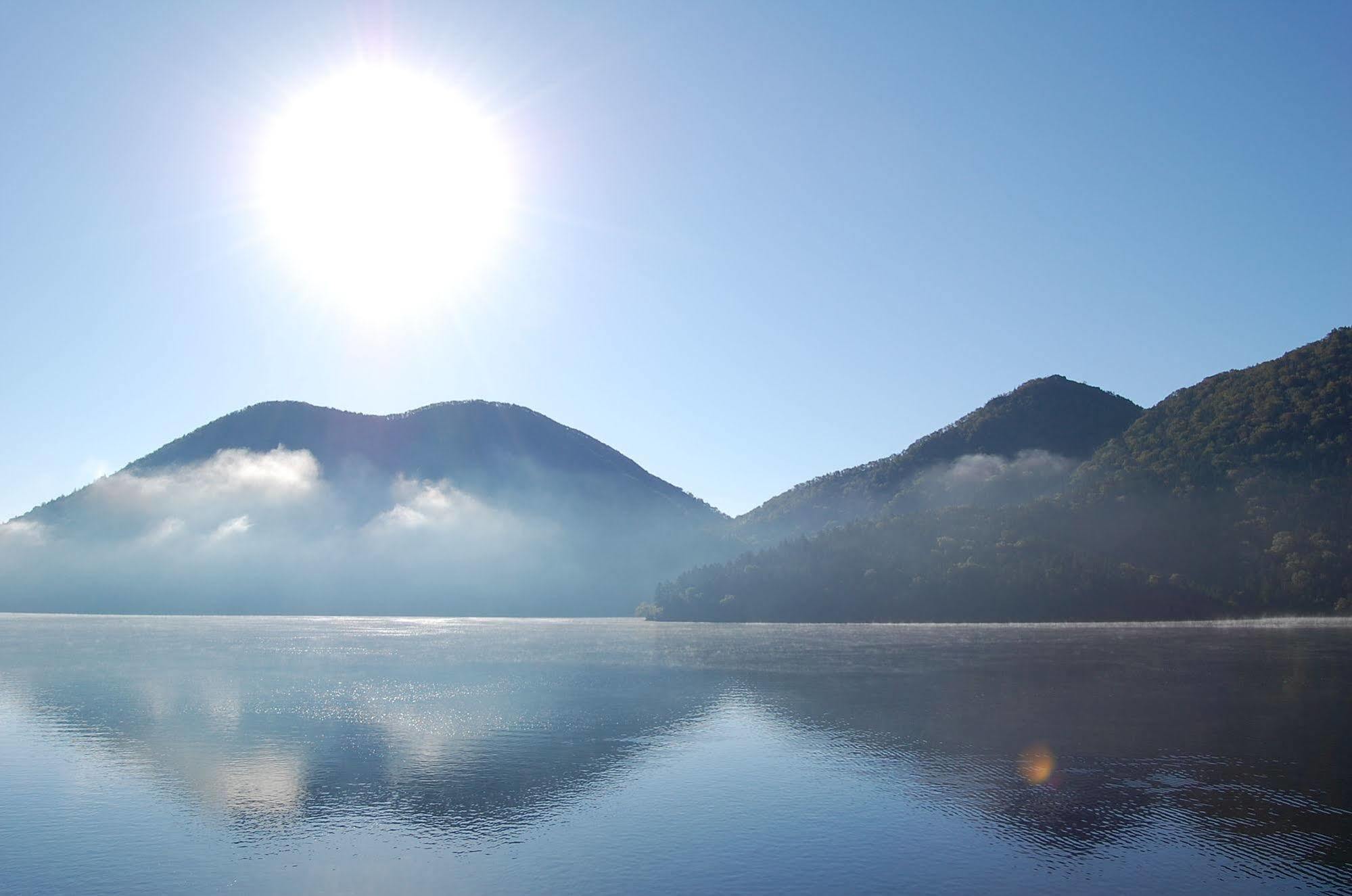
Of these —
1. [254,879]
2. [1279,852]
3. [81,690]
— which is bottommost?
[1279,852]

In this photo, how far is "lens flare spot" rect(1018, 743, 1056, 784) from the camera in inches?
1845

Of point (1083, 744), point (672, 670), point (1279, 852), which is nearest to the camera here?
point (1279, 852)

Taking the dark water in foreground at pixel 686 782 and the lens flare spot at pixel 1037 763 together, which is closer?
the dark water in foreground at pixel 686 782

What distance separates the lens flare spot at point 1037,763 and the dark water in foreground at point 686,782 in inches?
16.5

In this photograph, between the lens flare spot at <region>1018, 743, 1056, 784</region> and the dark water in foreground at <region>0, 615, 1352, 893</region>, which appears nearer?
the dark water in foreground at <region>0, 615, 1352, 893</region>

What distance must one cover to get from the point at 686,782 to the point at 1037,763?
779 inches

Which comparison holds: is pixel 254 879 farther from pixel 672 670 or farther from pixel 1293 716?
pixel 672 670

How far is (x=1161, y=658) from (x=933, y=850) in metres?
90.3

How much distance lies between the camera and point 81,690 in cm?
8900

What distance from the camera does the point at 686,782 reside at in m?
46.8

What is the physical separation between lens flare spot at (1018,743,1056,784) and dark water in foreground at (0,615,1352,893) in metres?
0.42

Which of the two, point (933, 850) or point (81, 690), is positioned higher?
point (81, 690)

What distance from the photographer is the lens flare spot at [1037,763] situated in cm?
4688

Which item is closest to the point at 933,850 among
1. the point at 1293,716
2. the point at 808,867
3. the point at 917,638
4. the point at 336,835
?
the point at 808,867
